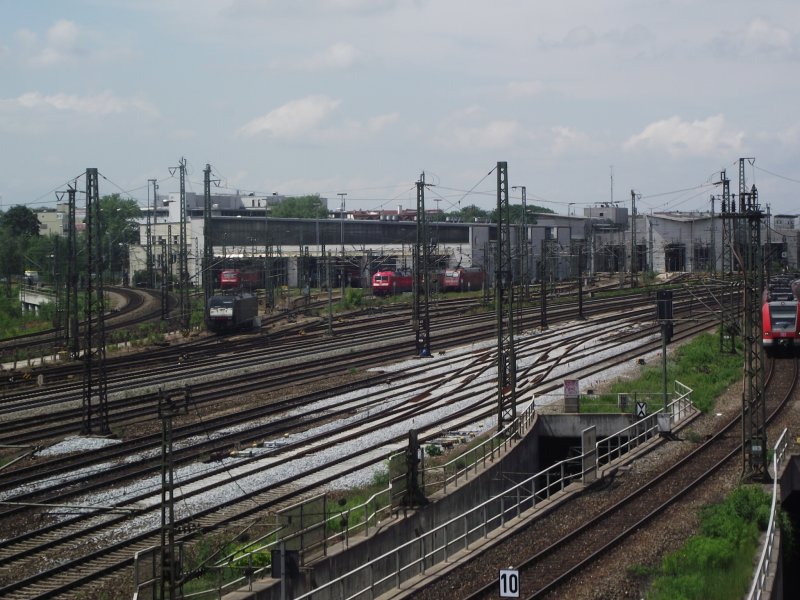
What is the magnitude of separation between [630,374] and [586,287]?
131 feet

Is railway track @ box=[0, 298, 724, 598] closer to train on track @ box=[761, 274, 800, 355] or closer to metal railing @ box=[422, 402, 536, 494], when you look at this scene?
metal railing @ box=[422, 402, 536, 494]

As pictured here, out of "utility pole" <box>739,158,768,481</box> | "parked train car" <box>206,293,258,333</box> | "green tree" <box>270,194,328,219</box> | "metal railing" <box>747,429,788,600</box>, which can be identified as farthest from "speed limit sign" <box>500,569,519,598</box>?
"green tree" <box>270,194,328,219</box>

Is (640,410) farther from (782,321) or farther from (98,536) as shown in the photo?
(98,536)

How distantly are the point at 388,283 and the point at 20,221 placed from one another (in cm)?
6255

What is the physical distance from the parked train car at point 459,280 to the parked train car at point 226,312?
2333cm

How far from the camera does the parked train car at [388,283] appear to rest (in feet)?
227

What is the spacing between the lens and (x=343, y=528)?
59.5 ft

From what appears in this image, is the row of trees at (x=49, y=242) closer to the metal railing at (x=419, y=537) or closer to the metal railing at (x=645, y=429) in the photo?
the metal railing at (x=645, y=429)

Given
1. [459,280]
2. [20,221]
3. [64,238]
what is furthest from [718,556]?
[20,221]

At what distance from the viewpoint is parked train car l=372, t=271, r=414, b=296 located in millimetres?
69250

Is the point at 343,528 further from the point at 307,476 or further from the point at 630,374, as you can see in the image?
the point at 630,374

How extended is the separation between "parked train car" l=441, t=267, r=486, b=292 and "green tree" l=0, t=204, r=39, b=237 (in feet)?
198

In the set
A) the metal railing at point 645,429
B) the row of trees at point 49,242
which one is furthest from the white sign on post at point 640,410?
the row of trees at point 49,242

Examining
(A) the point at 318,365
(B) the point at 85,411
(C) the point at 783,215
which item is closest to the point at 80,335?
(A) the point at 318,365
